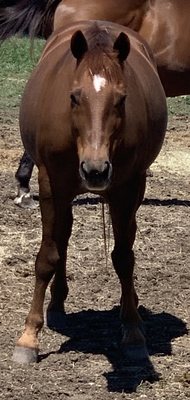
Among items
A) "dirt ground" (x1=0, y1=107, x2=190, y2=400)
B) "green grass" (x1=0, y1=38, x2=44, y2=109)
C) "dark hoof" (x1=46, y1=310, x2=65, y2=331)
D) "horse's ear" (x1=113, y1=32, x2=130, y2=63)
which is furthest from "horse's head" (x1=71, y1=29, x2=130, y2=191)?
"green grass" (x1=0, y1=38, x2=44, y2=109)

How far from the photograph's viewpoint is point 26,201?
772 centimetres

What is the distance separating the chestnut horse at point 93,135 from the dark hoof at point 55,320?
319mm

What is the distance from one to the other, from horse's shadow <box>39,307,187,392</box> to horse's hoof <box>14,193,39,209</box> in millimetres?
2269

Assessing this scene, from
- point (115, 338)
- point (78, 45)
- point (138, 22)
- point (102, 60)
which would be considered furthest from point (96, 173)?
point (138, 22)

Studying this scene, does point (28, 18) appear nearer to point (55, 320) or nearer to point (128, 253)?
point (55, 320)

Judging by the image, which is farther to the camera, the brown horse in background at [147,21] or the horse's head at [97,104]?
the brown horse in background at [147,21]

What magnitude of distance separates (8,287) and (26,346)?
1.09m

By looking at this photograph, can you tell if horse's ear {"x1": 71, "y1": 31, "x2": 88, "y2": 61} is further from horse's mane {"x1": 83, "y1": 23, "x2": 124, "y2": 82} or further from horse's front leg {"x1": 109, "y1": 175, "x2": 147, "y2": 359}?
horse's front leg {"x1": 109, "y1": 175, "x2": 147, "y2": 359}

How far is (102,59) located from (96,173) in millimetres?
530

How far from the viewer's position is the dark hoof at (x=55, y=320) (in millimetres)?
5258

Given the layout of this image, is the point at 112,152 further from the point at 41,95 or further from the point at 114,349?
the point at 114,349

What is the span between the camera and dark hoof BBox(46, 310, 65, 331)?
5.26 m

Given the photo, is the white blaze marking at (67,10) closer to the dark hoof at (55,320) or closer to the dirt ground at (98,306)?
the dirt ground at (98,306)

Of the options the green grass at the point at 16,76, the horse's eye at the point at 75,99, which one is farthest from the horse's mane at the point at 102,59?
the green grass at the point at 16,76
